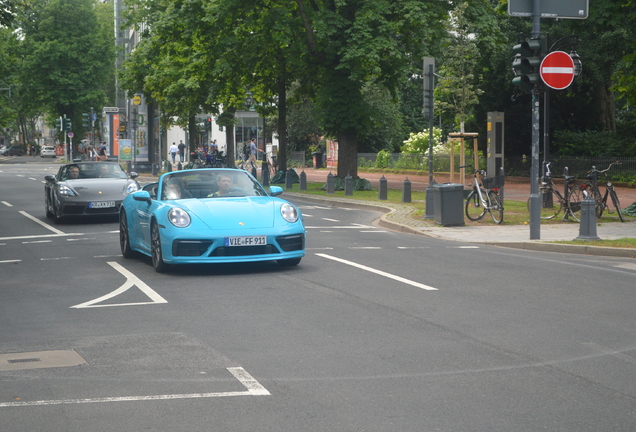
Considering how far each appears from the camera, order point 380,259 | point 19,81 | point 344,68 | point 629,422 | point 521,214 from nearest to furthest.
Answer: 1. point 629,422
2. point 380,259
3. point 521,214
4. point 344,68
5. point 19,81

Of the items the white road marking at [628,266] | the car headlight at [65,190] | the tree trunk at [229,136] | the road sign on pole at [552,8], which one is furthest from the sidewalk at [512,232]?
the tree trunk at [229,136]

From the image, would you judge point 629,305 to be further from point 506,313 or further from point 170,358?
point 170,358

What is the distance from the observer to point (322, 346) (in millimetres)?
6941

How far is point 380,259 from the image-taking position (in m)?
12.7

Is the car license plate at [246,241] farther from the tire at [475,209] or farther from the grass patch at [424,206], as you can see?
the tire at [475,209]

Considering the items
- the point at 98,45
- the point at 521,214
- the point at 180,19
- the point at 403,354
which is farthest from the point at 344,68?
the point at 98,45

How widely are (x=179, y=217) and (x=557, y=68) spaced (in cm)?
786

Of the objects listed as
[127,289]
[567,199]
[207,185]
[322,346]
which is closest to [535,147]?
[567,199]

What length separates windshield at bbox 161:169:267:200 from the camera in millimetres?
11984

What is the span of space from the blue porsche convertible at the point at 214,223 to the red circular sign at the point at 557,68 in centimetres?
Answer: 593

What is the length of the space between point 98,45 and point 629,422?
86.6 m

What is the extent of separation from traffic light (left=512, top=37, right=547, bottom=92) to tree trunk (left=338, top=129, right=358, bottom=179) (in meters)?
17.1

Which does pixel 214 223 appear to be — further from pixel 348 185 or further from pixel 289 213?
pixel 348 185

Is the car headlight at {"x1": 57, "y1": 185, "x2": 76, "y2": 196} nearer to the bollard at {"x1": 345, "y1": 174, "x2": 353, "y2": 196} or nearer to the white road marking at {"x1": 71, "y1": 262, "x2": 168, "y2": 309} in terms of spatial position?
the white road marking at {"x1": 71, "y1": 262, "x2": 168, "y2": 309}
